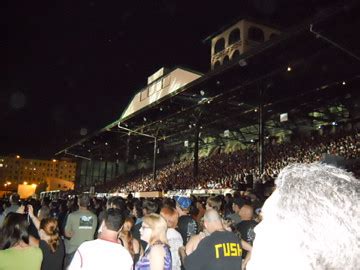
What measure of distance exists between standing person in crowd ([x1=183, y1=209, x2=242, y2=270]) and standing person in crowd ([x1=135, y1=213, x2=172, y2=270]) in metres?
0.26

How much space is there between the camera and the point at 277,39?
1408 cm

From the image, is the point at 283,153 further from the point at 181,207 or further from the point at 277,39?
the point at 181,207

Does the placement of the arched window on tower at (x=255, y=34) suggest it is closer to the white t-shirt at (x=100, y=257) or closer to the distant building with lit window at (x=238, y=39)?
the distant building with lit window at (x=238, y=39)

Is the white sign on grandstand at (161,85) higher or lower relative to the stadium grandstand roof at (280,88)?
higher

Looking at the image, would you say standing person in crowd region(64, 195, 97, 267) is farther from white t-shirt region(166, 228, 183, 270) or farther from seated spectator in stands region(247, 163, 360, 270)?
seated spectator in stands region(247, 163, 360, 270)

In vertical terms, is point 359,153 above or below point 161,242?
above

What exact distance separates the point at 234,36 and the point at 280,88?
24.6m

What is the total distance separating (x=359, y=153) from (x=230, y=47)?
28965 mm

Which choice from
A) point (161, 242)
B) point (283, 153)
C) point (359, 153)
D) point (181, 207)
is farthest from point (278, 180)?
point (283, 153)

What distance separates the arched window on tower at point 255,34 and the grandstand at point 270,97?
913 centimetres

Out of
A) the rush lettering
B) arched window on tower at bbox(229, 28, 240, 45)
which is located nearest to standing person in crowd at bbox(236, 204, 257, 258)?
the rush lettering

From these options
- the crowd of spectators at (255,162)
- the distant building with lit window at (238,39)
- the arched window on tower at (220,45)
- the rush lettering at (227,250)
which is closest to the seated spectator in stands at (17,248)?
the rush lettering at (227,250)

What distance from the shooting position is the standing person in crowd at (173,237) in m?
5.16

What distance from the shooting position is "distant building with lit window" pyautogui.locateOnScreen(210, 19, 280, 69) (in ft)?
136
